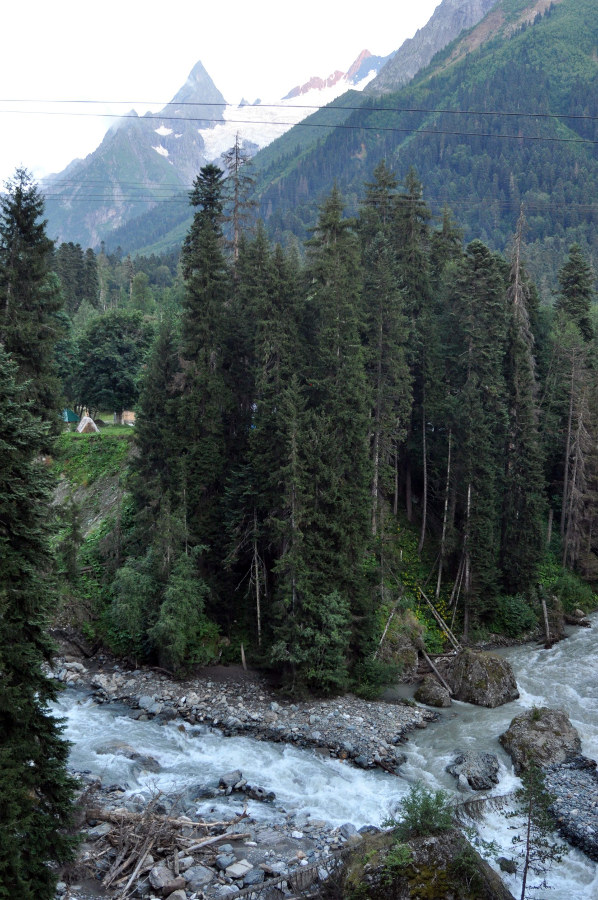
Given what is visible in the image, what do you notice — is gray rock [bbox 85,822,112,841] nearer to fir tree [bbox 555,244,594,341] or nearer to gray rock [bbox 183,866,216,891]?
gray rock [bbox 183,866,216,891]

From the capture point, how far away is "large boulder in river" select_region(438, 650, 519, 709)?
91.4 ft

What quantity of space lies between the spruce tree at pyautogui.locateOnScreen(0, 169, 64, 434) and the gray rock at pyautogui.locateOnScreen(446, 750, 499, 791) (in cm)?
1884

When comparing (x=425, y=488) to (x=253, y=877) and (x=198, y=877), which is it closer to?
(x=253, y=877)

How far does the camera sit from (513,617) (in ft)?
120

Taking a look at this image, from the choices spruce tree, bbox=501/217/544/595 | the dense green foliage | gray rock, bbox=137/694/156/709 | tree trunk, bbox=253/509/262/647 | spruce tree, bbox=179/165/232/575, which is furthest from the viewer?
spruce tree, bbox=501/217/544/595

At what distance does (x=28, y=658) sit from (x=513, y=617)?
99.1 feet

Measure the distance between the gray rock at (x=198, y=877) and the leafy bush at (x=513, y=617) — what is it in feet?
79.4

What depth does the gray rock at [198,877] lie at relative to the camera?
1526 centimetres

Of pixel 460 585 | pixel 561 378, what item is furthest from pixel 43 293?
pixel 561 378

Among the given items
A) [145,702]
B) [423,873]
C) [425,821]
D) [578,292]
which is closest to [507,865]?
[425,821]

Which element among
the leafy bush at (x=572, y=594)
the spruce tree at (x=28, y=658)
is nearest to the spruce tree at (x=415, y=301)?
the leafy bush at (x=572, y=594)

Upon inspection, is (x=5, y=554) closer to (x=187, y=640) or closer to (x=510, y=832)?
(x=510, y=832)

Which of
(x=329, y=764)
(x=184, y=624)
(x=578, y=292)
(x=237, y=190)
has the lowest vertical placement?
(x=329, y=764)

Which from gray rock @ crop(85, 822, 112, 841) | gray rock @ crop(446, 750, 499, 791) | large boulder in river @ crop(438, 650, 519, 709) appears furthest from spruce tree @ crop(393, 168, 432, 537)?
gray rock @ crop(85, 822, 112, 841)
